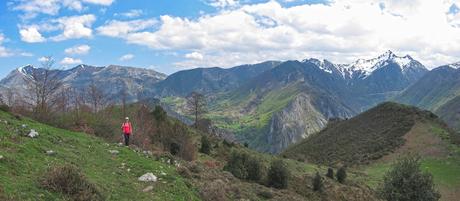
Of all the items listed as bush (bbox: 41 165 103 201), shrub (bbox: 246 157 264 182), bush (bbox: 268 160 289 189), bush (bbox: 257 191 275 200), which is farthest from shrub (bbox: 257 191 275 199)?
bush (bbox: 41 165 103 201)

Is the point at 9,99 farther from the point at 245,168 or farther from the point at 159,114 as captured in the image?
the point at 245,168

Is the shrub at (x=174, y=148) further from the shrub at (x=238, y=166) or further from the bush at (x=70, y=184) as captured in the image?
the bush at (x=70, y=184)

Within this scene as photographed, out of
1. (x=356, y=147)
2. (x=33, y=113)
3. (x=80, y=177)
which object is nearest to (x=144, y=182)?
(x=80, y=177)

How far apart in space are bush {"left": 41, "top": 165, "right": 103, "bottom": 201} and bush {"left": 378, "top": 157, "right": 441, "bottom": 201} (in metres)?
30.1

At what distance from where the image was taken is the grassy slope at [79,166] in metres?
15.9

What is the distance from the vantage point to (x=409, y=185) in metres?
39.1

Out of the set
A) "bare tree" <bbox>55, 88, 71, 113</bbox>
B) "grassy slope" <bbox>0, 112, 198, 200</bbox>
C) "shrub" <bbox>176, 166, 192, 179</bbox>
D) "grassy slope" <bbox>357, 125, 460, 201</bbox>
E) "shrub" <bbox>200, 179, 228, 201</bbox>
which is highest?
"bare tree" <bbox>55, 88, 71, 113</bbox>

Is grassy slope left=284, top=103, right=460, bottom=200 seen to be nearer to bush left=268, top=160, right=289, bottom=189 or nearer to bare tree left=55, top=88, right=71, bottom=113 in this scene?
bush left=268, top=160, right=289, bottom=189

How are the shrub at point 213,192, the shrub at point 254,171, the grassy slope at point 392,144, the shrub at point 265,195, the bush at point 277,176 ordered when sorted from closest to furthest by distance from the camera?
the shrub at point 213,192 → the shrub at point 265,195 → the bush at point 277,176 → the shrub at point 254,171 → the grassy slope at point 392,144

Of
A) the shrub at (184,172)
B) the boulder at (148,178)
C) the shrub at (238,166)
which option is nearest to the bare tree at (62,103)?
the shrub at (238,166)

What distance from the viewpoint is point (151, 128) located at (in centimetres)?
5534

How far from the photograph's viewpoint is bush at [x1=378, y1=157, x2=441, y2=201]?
38.6 meters

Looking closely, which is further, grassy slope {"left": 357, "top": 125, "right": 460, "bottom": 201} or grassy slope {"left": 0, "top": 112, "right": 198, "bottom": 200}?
grassy slope {"left": 357, "top": 125, "right": 460, "bottom": 201}

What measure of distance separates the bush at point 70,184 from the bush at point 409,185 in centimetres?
3007
